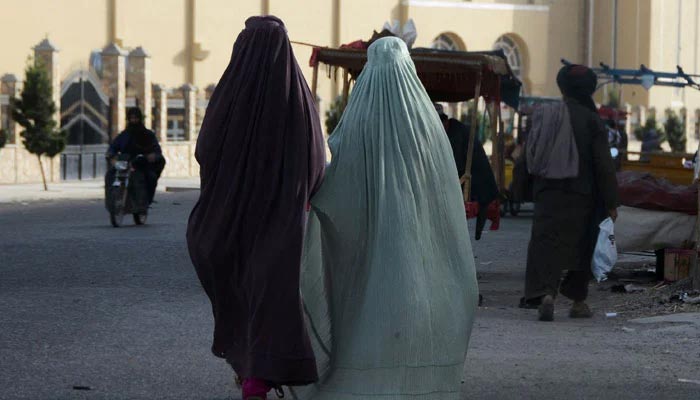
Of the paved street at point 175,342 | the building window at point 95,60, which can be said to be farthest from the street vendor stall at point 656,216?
the building window at point 95,60

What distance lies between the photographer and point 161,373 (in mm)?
7309

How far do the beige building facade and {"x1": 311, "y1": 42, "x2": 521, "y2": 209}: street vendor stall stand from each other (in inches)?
294

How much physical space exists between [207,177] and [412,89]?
0.97m

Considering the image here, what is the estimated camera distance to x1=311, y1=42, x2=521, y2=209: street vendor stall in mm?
11664

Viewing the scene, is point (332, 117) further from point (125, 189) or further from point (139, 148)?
point (125, 189)

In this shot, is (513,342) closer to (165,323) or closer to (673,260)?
(165,323)

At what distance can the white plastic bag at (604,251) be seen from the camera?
32.8ft

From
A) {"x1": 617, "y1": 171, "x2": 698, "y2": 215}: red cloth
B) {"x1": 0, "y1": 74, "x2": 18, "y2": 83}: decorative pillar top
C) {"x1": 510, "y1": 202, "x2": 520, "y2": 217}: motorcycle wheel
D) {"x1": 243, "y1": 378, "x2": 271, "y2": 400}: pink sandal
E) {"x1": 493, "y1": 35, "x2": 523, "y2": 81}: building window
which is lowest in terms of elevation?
{"x1": 510, "y1": 202, "x2": 520, "y2": 217}: motorcycle wheel

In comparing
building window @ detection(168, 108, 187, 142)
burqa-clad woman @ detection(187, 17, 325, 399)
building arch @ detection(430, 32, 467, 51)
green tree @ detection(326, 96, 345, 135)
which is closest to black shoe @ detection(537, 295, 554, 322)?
burqa-clad woman @ detection(187, 17, 325, 399)

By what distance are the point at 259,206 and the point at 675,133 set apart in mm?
44528

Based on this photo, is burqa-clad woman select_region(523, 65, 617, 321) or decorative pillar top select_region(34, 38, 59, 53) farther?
decorative pillar top select_region(34, 38, 59, 53)

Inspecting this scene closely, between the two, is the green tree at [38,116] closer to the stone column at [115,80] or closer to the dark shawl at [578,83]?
the stone column at [115,80]

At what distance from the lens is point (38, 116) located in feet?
93.3

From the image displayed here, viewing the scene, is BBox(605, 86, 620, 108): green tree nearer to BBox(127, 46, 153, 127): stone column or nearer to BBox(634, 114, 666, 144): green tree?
BBox(634, 114, 666, 144): green tree
